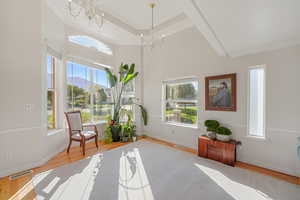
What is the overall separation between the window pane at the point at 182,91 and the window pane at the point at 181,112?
0.66ft

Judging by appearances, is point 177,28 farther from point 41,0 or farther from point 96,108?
point 96,108

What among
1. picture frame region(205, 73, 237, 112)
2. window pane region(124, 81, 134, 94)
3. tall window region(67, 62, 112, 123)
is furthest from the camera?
window pane region(124, 81, 134, 94)

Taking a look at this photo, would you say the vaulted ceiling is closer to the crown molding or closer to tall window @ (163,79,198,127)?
the crown molding

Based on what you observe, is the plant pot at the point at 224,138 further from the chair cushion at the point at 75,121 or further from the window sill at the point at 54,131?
the window sill at the point at 54,131

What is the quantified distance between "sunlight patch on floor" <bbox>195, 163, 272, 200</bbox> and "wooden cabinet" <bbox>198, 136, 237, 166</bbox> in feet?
1.58

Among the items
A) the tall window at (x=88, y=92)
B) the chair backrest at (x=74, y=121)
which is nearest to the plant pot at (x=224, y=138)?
the chair backrest at (x=74, y=121)

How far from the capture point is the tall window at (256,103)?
2.58 meters

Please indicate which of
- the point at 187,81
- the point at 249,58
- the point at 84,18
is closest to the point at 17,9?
the point at 84,18

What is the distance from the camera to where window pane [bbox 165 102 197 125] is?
11.9 ft

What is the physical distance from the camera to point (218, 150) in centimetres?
271

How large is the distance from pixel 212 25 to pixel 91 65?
12.1 ft

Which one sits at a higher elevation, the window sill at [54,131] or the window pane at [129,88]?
the window pane at [129,88]

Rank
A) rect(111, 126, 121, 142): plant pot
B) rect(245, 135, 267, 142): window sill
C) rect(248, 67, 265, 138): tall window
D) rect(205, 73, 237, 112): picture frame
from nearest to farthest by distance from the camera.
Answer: rect(245, 135, 267, 142): window sill < rect(248, 67, 265, 138): tall window < rect(205, 73, 237, 112): picture frame < rect(111, 126, 121, 142): plant pot

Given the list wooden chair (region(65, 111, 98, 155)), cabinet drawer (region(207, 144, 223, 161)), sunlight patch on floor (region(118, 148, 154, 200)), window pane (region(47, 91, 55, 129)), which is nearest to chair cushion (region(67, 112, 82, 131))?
wooden chair (region(65, 111, 98, 155))
